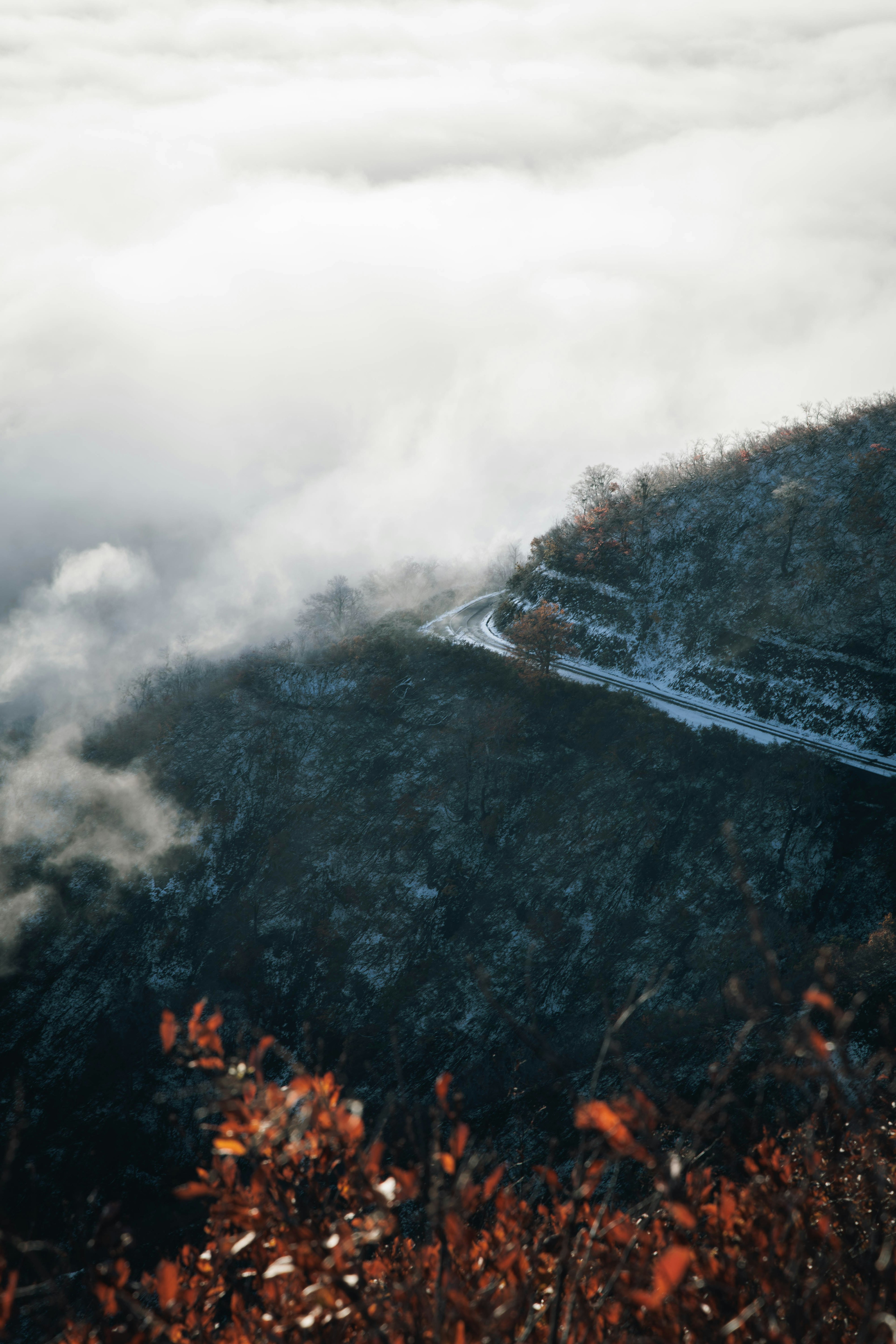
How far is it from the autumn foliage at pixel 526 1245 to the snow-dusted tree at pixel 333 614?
164ft

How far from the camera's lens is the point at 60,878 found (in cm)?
4884

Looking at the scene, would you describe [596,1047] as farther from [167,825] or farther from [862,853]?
[167,825]

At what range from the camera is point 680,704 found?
1866 inches

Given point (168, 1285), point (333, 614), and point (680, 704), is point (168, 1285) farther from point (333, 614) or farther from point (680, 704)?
point (333, 614)

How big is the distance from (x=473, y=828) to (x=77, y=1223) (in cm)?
3030

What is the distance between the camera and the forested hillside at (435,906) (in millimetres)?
35438

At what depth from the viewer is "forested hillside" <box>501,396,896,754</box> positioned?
44156mm

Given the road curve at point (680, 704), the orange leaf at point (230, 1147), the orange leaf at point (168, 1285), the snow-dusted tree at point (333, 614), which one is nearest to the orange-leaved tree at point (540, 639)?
the road curve at point (680, 704)

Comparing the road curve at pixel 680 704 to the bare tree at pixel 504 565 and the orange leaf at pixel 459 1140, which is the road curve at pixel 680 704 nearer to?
the bare tree at pixel 504 565

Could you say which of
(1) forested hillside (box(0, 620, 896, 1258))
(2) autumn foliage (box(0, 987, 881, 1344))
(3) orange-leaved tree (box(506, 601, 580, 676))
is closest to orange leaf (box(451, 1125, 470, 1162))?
(2) autumn foliage (box(0, 987, 881, 1344))

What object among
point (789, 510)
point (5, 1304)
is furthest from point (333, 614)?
point (5, 1304)

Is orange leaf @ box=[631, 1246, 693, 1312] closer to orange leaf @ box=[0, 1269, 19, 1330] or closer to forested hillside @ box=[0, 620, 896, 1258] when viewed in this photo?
orange leaf @ box=[0, 1269, 19, 1330]

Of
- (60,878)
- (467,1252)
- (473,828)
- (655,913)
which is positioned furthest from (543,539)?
(467,1252)

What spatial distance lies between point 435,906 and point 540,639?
67.4 ft
